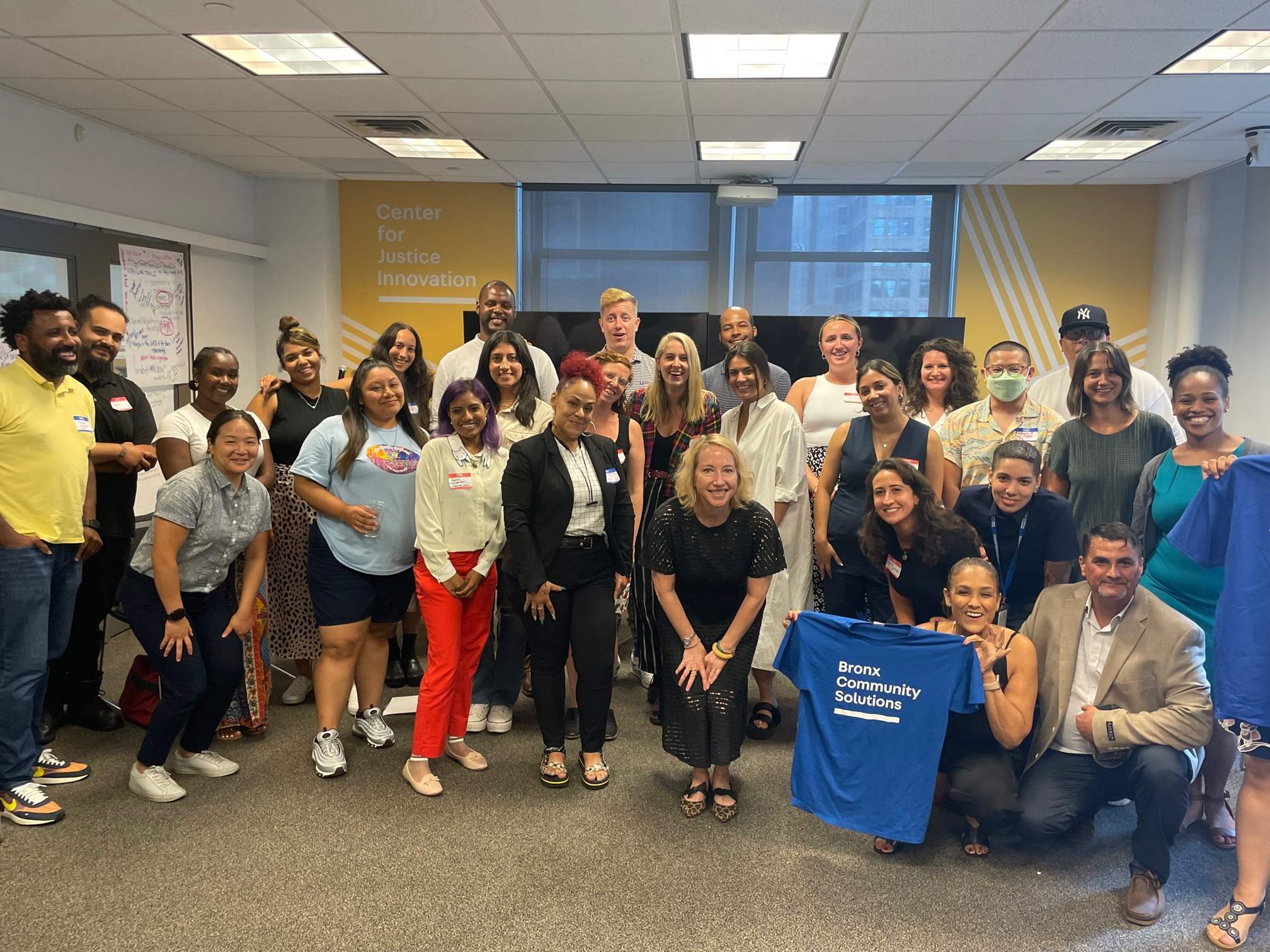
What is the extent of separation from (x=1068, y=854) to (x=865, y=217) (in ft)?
20.0

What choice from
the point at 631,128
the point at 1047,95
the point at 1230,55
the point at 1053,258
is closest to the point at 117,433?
the point at 631,128

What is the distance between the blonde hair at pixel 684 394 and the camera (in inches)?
147

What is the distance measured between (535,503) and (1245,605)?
2.21 metres

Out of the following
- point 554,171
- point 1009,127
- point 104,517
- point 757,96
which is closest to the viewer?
point 104,517

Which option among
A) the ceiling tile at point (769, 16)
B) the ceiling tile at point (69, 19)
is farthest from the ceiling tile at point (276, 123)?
the ceiling tile at point (769, 16)

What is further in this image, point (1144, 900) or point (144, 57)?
point (144, 57)

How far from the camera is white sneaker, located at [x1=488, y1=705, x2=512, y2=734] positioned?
149 inches

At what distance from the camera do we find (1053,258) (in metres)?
7.35

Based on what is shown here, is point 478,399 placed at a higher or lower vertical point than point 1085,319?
lower

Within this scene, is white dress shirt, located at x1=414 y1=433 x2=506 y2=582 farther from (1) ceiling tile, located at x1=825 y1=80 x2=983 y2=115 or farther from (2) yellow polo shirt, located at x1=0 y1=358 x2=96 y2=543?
(1) ceiling tile, located at x1=825 y1=80 x2=983 y2=115

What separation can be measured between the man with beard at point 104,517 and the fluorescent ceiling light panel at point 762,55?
2.88 meters

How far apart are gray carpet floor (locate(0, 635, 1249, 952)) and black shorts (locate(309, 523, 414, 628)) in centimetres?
63

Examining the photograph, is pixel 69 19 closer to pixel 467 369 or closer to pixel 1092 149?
pixel 467 369

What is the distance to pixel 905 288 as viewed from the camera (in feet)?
25.5
